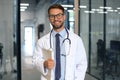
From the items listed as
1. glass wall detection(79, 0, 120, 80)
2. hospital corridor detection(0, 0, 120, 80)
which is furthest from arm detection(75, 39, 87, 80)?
glass wall detection(79, 0, 120, 80)

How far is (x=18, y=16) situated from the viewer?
463 cm

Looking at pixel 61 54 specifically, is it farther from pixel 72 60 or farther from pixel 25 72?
pixel 25 72

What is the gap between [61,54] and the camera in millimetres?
1984

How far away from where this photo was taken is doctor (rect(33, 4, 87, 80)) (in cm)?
193

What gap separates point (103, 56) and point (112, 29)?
2.24 feet

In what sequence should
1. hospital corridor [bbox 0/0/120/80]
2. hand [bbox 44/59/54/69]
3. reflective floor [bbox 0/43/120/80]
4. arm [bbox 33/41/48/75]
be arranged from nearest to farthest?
hand [bbox 44/59/54/69]
arm [bbox 33/41/48/75]
hospital corridor [bbox 0/0/120/80]
reflective floor [bbox 0/43/120/80]

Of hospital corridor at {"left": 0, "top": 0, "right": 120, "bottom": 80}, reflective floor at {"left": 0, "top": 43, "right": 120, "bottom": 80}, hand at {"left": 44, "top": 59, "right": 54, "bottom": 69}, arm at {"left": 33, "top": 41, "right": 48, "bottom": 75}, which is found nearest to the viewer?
hand at {"left": 44, "top": 59, "right": 54, "bottom": 69}

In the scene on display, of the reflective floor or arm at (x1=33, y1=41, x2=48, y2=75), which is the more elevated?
arm at (x1=33, y1=41, x2=48, y2=75)

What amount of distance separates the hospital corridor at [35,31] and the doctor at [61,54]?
2284 millimetres

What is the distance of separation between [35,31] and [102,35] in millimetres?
1439

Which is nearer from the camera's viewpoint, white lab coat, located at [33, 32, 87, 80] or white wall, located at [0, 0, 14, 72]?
white lab coat, located at [33, 32, 87, 80]

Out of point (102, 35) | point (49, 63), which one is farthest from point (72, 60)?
point (102, 35)

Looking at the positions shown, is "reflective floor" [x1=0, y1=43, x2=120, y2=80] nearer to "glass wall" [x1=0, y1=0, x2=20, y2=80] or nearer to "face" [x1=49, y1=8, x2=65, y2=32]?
"glass wall" [x1=0, y1=0, x2=20, y2=80]

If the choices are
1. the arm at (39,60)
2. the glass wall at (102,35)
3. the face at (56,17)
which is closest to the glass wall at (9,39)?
the glass wall at (102,35)
